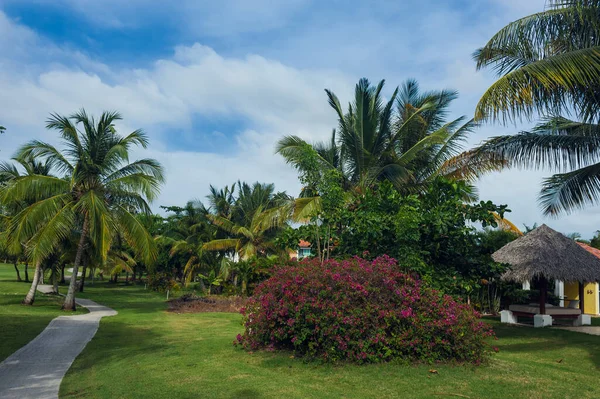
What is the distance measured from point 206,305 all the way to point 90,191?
7618mm

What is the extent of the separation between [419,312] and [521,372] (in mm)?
1842

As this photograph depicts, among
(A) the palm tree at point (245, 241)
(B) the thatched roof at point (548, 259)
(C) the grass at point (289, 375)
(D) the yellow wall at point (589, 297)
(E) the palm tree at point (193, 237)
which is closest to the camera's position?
(C) the grass at point (289, 375)

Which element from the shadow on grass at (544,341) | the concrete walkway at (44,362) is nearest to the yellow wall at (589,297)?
the shadow on grass at (544,341)

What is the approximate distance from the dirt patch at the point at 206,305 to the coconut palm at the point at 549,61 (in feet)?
47.5

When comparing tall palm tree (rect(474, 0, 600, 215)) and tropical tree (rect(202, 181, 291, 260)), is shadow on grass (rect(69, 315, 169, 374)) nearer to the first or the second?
tall palm tree (rect(474, 0, 600, 215))

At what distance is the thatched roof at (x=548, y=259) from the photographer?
15.7 metres

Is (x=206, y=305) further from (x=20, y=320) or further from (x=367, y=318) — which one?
(x=367, y=318)

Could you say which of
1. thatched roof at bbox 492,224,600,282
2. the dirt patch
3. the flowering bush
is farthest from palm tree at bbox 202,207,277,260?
the flowering bush

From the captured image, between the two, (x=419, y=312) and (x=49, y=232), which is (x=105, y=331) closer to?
(x=49, y=232)

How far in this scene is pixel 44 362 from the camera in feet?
29.6

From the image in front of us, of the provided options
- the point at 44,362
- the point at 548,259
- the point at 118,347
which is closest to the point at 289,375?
the point at 44,362

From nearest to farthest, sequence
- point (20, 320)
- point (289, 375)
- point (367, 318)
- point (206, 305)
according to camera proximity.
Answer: point (289, 375) → point (367, 318) → point (20, 320) → point (206, 305)

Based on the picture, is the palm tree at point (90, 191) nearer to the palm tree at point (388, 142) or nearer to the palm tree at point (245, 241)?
the palm tree at point (388, 142)

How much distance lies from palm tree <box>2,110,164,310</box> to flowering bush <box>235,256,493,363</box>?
408 inches
